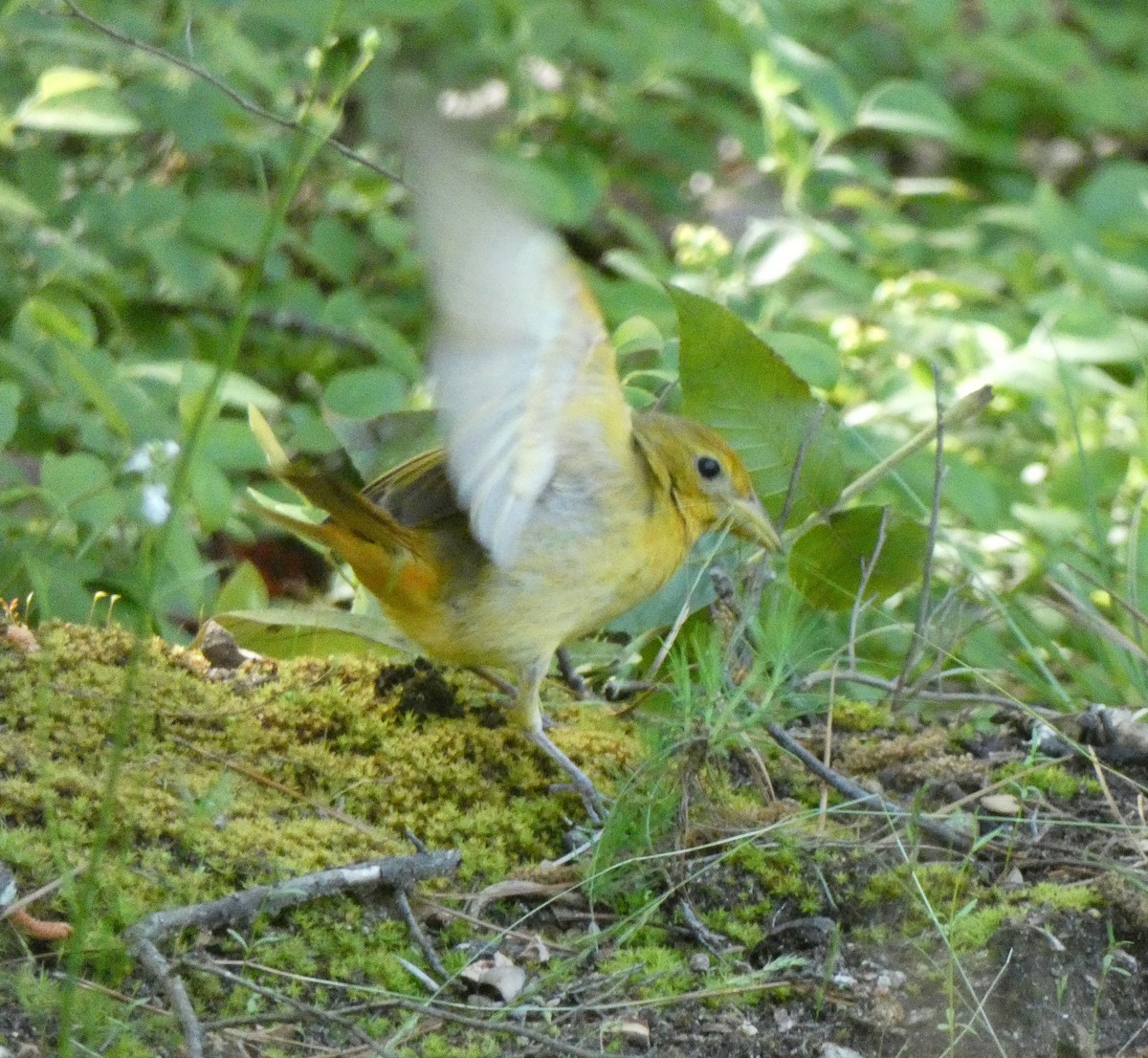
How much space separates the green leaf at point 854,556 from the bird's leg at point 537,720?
27.0 inches

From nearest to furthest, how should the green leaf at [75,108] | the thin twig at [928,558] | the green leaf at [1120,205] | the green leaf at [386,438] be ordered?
1. the thin twig at [928,558]
2. the green leaf at [386,438]
3. the green leaf at [75,108]
4. the green leaf at [1120,205]

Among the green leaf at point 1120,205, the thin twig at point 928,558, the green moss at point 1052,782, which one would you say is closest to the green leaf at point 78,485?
the thin twig at point 928,558

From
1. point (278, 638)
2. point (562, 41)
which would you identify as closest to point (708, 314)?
point (278, 638)

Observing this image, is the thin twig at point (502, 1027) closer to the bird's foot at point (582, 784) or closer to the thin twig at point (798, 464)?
the bird's foot at point (582, 784)

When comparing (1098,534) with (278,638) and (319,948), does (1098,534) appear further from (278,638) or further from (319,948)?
(319,948)

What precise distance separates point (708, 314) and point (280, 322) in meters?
3.03

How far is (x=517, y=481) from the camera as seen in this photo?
8.75 ft

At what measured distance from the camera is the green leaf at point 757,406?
310cm

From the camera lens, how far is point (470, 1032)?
213cm

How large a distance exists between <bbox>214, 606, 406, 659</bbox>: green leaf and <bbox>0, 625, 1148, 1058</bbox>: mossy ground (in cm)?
12

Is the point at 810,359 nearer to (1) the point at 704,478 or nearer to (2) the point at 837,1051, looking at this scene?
(1) the point at 704,478

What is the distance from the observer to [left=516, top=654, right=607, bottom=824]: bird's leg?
2.75 m

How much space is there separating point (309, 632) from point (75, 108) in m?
1.62

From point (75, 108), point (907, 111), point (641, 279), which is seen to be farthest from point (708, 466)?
point (907, 111)
